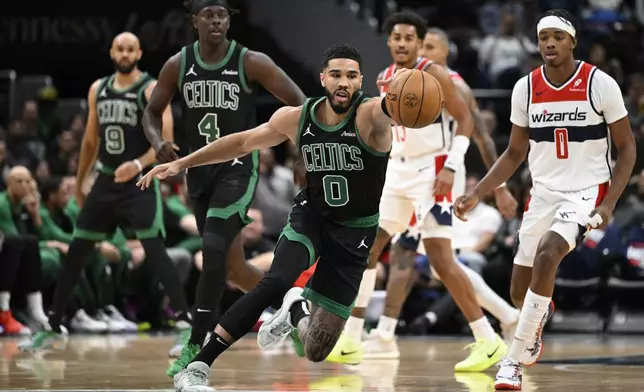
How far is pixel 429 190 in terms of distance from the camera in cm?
894

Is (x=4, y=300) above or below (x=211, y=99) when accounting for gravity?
below

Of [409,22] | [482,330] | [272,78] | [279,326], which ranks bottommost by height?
[482,330]

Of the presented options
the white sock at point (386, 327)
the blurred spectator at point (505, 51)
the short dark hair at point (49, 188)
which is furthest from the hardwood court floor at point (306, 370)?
the blurred spectator at point (505, 51)

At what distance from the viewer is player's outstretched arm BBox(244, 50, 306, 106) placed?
7938 millimetres

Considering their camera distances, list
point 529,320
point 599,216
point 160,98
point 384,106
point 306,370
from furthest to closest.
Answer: point 306,370
point 160,98
point 529,320
point 599,216
point 384,106

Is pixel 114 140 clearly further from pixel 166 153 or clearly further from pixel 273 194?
pixel 273 194

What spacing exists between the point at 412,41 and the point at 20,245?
17.8 ft

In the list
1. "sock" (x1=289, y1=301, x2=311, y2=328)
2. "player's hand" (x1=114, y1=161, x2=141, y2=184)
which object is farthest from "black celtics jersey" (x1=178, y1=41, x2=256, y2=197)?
"sock" (x1=289, y1=301, x2=311, y2=328)

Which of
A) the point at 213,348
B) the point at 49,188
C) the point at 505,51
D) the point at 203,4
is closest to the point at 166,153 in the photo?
the point at 203,4

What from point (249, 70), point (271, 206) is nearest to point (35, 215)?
point (271, 206)

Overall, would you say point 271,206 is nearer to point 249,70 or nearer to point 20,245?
point 20,245

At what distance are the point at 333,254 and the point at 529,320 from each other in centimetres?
120

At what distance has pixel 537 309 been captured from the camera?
22.7 ft

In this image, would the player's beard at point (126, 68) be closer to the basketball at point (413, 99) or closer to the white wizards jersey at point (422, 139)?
the white wizards jersey at point (422, 139)
